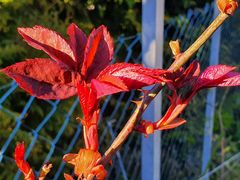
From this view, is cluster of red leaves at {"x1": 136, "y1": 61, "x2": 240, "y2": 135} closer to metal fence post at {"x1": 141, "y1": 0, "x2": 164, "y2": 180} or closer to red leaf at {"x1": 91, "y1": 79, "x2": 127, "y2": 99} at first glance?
red leaf at {"x1": 91, "y1": 79, "x2": 127, "y2": 99}

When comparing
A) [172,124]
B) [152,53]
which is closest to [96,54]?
[172,124]

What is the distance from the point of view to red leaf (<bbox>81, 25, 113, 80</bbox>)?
61 cm

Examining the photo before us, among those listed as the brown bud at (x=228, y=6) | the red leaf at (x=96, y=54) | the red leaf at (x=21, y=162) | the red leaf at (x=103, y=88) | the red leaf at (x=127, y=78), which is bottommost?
the red leaf at (x=21, y=162)

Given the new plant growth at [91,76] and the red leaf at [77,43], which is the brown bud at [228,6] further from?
the red leaf at [77,43]

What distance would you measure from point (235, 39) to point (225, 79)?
2.67 meters

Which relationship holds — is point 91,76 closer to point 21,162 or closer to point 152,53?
point 21,162

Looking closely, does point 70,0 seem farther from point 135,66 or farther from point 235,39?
point 135,66

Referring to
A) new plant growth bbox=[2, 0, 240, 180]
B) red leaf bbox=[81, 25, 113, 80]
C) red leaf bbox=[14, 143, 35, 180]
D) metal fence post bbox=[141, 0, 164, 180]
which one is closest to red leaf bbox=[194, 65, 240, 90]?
new plant growth bbox=[2, 0, 240, 180]

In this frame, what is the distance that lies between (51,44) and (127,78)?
0.35 ft

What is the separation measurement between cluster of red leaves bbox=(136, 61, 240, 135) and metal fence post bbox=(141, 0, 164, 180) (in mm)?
1309

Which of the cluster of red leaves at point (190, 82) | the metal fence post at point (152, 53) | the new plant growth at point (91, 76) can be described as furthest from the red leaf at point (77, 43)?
the metal fence post at point (152, 53)

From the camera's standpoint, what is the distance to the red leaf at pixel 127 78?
1.88 ft

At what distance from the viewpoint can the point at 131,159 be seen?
271 cm

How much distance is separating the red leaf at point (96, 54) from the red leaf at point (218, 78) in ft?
0.37
